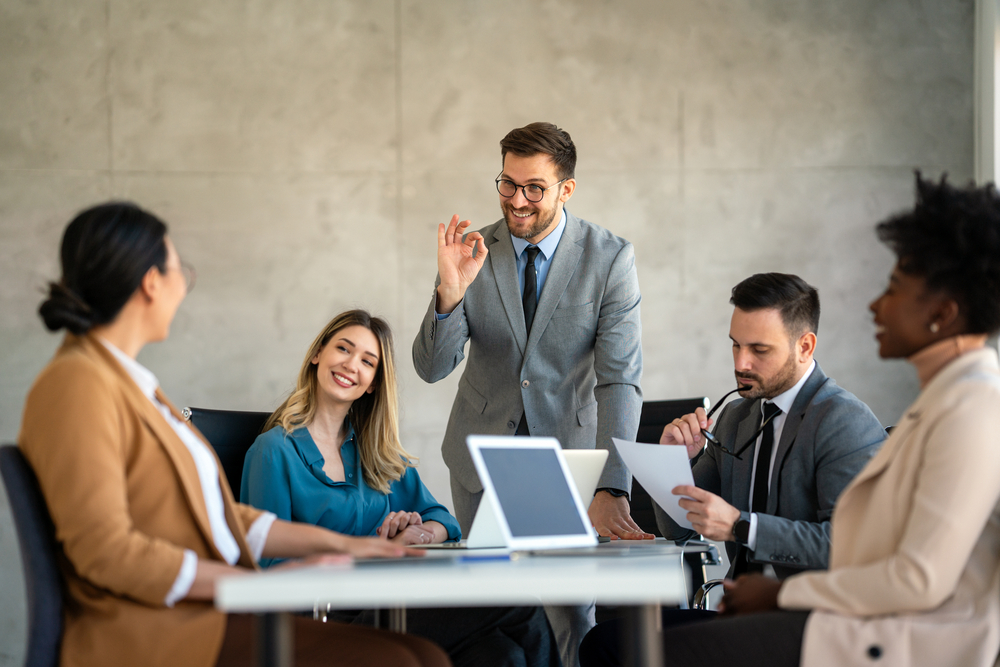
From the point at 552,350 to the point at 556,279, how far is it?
23 centimetres

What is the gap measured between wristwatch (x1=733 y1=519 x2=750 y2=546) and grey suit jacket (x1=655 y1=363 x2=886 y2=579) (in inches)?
0.7

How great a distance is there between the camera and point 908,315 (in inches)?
60.6

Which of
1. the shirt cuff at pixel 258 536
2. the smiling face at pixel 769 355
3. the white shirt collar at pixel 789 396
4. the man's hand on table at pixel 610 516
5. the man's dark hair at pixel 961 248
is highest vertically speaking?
the man's dark hair at pixel 961 248

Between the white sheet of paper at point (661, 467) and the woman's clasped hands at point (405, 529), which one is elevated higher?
the white sheet of paper at point (661, 467)

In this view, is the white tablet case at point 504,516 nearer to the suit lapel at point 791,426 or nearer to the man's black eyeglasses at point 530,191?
the suit lapel at point 791,426

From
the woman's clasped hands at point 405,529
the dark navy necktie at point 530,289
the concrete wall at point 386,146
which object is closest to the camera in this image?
the woman's clasped hands at point 405,529

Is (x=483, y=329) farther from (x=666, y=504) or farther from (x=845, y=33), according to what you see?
(x=845, y=33)

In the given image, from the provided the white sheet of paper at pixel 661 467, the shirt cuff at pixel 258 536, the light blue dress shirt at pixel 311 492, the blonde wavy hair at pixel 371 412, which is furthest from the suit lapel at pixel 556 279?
the shirt cuff at pixel 258 536

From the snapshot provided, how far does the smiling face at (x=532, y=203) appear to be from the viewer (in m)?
2.80

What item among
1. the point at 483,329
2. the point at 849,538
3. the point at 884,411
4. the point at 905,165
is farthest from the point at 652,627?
the point at 905,165

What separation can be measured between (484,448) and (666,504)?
0.66 metres

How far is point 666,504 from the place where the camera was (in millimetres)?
2102

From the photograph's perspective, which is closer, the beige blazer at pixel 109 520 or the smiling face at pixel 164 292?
the beige blazer at pixel 109 520

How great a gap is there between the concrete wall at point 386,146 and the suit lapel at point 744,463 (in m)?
2.02
